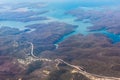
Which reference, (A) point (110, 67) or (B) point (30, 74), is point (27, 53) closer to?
(B) point (30, 74)

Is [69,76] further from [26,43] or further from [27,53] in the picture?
[26,43]

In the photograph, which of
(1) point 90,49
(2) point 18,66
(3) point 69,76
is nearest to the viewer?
(3) point 69,76

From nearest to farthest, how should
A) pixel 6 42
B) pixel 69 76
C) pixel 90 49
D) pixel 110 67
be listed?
pixel 69 76, pixel 110 67, pixel 90 49, pixel 6 42

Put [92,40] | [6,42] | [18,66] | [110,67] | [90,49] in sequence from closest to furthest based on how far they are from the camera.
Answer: [110,67] → [18,66] → [90,49] → [92,40] → [6,42]

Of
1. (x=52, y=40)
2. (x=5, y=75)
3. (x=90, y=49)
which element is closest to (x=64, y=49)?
(x=90, y=49)

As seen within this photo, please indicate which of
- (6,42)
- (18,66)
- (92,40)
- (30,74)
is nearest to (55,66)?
(30,74)

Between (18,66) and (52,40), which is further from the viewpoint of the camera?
(52,40)

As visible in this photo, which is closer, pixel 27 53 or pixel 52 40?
pixel 27 53

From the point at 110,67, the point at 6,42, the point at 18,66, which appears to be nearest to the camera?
the point at 110,67
